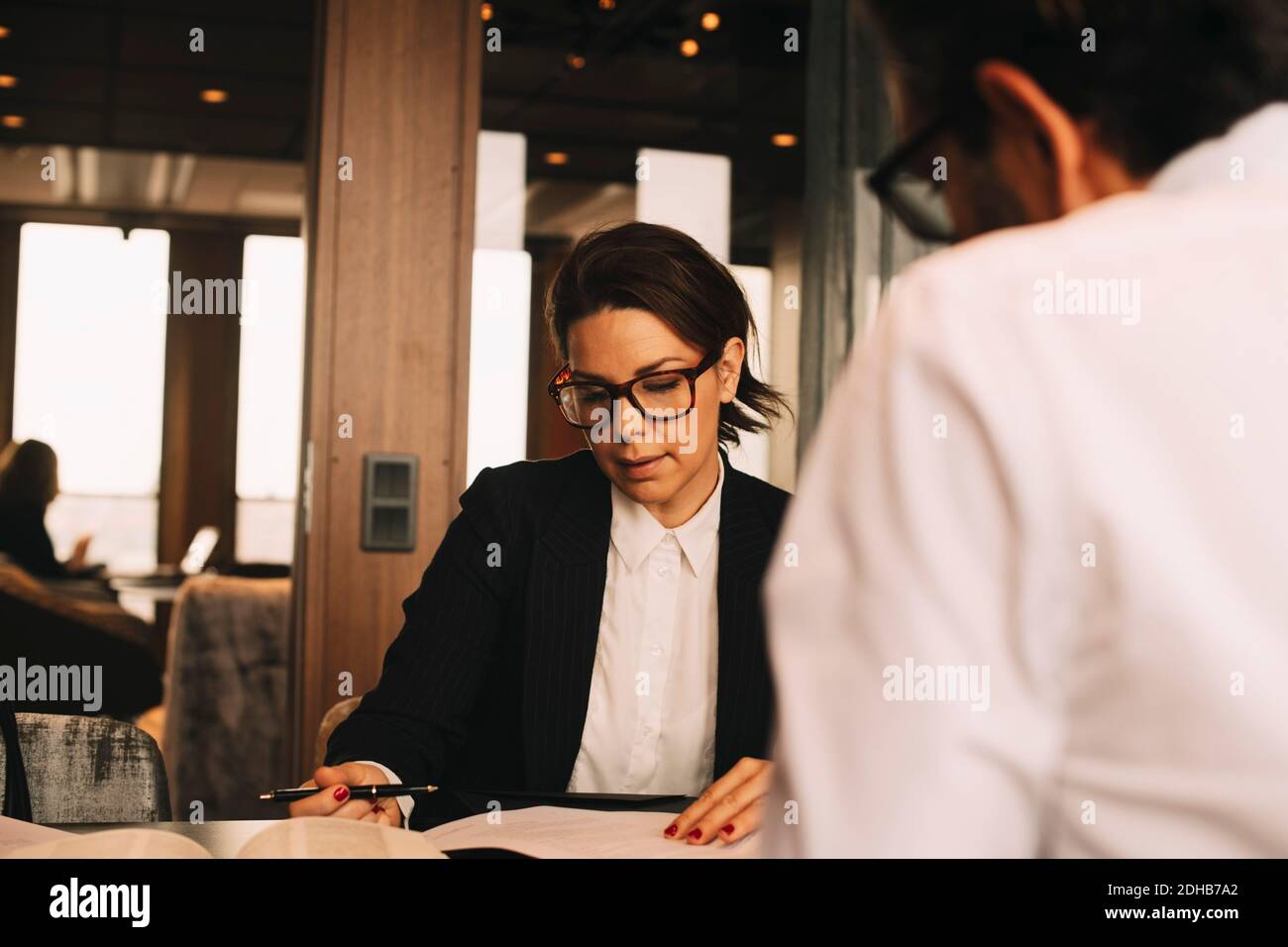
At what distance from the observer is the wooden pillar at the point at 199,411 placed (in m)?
8.98

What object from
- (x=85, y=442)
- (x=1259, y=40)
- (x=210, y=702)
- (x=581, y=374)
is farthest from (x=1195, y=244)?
(x=85, y=442)

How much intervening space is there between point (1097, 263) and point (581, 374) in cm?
132

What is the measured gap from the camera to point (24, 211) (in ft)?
28.6

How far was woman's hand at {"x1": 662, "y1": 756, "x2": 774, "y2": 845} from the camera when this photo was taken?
1169 mm

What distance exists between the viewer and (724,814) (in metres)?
1.18

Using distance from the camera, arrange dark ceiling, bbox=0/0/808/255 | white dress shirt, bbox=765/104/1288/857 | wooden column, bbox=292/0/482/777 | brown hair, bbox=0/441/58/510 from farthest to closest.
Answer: brown hair, bbox=0/441/58/510, dark ceiling, bbox=0/0/808/255, wooden column, bbox=292/0/482/777, white dress shirt, bbox=765/104/1288/857

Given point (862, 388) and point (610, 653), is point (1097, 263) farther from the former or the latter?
point (610, 653)

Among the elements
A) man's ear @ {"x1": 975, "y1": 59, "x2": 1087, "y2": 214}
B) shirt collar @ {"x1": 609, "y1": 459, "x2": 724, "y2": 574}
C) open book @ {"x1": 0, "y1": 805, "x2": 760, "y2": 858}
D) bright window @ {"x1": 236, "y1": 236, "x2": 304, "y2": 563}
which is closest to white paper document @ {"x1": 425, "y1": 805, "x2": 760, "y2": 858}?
open book @ {"x1": 0, "y1": 805, "x2": 760, "y2": 858}

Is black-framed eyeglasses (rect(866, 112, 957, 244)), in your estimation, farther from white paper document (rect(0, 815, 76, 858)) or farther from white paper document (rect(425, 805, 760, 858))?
white paper document (rect(0, 815, 76, 858))

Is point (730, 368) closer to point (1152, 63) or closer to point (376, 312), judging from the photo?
point (376, 312)

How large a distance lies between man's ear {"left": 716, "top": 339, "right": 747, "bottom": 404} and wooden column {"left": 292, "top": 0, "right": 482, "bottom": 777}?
854 mm

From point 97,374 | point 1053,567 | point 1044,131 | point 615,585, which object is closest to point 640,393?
point 615,585

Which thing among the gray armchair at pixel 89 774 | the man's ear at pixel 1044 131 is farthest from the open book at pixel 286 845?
the gray armchair at pixel 89 774

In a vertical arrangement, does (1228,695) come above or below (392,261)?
below
